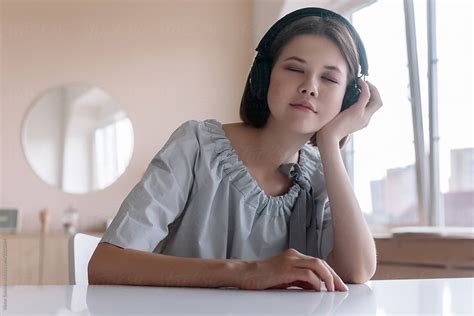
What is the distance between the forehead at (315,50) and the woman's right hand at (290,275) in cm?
52

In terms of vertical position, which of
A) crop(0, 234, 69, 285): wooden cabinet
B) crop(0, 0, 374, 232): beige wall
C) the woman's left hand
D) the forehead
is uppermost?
crop(0, 0, 374, 232): beige wall

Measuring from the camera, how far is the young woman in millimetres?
1360

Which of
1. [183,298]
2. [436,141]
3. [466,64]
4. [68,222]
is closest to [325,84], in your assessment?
Result: [183,298]

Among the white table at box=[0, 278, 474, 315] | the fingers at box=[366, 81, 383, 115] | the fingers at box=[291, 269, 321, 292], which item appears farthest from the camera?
the fingers at box=[366, 81, 383, 115]

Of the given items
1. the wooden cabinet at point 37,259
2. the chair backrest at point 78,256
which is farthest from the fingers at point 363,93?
the wooden cabinet at point 37,259

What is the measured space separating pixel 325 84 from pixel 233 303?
2.33 ft

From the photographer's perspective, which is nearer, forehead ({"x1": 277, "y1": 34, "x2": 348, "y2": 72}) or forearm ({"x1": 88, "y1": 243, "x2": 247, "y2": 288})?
forearm ({"x1": 88, "y1": 243, "x2": 247, "y2": 288})

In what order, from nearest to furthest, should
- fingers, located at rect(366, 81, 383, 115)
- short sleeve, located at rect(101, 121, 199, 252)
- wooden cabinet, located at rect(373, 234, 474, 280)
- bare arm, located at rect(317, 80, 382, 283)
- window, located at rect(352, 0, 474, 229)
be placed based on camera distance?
1. short sleeve, located at rect(101, 121, 199, 252)
2. bare arm, located at rect(317, 80, 382, 283)
3. fingers, located at rect(366, 81, 383, 115)
4. wooden cabinet, located at rect(373, 234, 474, 280)
5. window, located at rect(352, 0, 474, 229)

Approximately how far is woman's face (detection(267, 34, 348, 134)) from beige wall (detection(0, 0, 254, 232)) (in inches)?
151

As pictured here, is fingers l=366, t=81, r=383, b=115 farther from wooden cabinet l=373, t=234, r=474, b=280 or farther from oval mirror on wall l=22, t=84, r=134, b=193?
oval mirror on wall l=22, t=84, r=134, b=193

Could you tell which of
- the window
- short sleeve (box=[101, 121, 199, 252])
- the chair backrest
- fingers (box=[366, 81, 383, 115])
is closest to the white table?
short sleeve (box=[101, 121, 199, 252])

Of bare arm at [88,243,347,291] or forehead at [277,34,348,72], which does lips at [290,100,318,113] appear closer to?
forehead at [277,34,348,72]

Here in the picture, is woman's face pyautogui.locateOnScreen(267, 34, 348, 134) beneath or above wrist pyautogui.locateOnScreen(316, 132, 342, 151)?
above

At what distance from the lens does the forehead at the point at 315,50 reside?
144 centimetres
